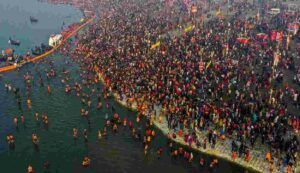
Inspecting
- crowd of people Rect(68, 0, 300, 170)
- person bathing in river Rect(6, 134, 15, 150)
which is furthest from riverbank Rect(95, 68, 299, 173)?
person bathing in river Rect(6, 134, 15, 150)

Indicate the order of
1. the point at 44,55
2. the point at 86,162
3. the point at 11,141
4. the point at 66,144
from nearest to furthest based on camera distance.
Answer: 1. the point at 86,162
2. the point at 11,141
3. the point at 66,144
4. the point at 44,55

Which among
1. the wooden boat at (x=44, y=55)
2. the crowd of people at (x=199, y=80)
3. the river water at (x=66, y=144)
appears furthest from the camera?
the wooden boat at (x=44, y=55)

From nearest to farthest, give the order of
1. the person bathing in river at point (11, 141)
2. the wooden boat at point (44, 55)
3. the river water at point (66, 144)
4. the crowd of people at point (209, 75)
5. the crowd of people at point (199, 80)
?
the river water at point (66, 144) < the person bathing in river at point (11, 141) < the crowd of people at point (199, 80) < the crowd of people at point (209, 75) < the wooden boat at point (44, 55)

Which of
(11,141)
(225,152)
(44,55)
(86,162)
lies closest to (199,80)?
(225,152)

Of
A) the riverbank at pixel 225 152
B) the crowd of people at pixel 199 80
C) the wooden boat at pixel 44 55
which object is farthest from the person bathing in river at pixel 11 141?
the wooden boat at pixel 44 55

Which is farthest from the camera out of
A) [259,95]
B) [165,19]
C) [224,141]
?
[165,19]

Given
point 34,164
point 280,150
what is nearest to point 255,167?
point 280,150

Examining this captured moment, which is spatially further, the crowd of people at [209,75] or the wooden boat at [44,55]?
the wooden boat at [44,55]

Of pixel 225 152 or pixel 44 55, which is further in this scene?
pixel 44 55

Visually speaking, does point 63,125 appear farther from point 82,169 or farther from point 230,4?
point 230,4

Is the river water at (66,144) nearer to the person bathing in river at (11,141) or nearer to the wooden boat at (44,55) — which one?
the person bathing in river at (11,141)

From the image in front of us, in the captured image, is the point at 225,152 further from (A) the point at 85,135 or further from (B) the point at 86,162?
(A) the point at 85,135
